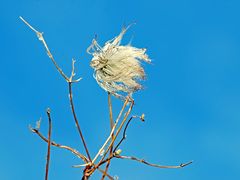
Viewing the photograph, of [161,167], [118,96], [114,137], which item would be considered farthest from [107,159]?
[118,96]

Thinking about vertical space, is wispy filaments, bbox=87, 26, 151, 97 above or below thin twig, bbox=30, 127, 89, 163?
above

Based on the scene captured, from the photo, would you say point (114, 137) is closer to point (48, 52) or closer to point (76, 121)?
point (76, 121)

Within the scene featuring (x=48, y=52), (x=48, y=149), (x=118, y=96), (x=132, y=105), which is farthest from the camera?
(x=118, y=96)

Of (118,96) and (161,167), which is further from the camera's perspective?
(118,96)

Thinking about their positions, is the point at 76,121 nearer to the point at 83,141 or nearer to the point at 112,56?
the point at 83,141

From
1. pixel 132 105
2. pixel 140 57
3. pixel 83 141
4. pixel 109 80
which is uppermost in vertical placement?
pixel 140 57

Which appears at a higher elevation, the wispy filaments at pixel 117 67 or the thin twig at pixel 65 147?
the wispy filaments at pixel 117 67

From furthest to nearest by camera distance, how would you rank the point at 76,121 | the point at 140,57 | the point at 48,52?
the point at 140,57, the point at 48,52, the point at 76,121

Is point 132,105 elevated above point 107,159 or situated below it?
above

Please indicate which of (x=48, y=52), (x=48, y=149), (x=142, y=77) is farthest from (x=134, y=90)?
(x=48, y=149)
